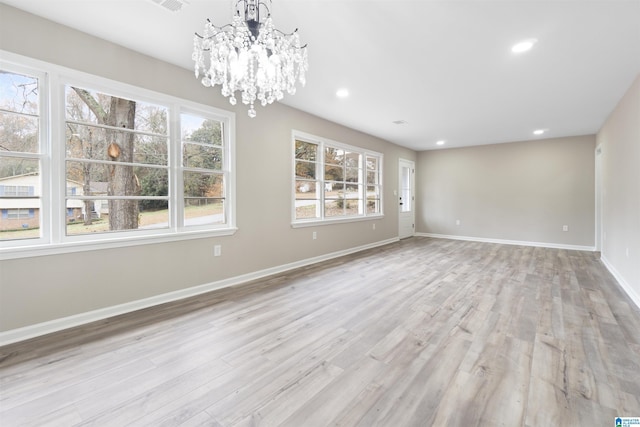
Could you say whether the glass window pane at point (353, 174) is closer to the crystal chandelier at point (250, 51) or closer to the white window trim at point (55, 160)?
the crystal chandelier at point (250, 51)

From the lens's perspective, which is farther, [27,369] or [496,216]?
[496,216]

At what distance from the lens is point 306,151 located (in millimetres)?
4871

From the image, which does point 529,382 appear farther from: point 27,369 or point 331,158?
point 331,158

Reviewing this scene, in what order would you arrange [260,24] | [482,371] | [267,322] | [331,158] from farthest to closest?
1. [331,158]
2. [267,322]
3. [260,24]
4. [482,371]

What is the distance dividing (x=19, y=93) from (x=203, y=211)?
1.79 meters

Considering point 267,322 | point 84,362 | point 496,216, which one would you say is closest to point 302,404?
point 267,322

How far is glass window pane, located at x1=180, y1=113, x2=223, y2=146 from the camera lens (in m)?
3.26

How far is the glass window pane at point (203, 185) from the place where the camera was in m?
3.29

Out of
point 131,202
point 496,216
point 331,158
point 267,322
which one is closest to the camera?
point 267,322

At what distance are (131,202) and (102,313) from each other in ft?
3.51

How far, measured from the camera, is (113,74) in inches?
106

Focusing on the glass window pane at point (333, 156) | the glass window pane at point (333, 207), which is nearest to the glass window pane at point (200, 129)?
the glass window pane at point (333, 156)

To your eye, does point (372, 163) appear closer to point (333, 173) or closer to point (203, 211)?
point (333, 173)

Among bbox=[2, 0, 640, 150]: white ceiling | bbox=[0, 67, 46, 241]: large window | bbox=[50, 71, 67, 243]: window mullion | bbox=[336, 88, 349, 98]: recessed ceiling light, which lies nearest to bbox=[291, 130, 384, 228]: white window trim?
bbox=[2, 0, 640, 150]: white ceiling
